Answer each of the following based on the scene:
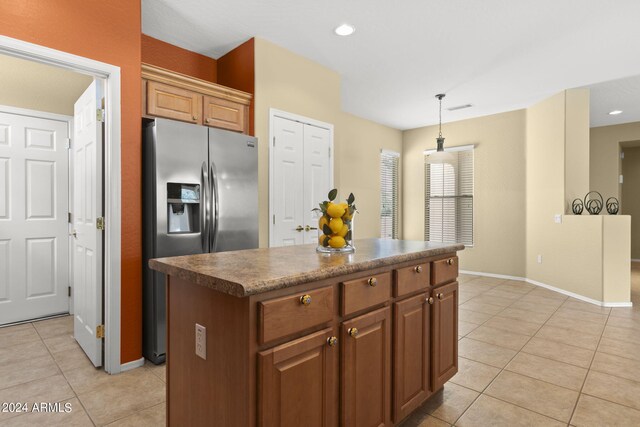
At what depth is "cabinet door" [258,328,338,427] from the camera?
1183 millimetres

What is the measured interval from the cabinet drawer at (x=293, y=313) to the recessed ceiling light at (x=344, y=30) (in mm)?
2692

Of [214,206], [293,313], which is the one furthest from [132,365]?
[293,313]

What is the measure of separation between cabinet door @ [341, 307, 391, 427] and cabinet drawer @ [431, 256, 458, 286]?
0.47 m

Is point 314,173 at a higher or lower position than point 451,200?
higher

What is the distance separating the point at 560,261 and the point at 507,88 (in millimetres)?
2543

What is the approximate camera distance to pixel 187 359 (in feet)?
4.74

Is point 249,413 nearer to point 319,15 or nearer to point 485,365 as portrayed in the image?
point 485,365

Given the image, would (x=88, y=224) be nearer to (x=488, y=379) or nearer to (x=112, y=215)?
(x=112, y=215)

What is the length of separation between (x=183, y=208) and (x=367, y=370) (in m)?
1.94

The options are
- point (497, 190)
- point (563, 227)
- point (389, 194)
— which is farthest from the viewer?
point (389, 194)

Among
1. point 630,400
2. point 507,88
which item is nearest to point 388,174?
point 507,88

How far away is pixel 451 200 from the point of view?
671cm

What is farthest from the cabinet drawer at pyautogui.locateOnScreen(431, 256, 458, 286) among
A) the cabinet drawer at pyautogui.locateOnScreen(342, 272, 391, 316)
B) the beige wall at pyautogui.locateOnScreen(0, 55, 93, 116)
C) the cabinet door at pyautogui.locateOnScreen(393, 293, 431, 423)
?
the beige wall at pyautogui.locateOnScreen(0, 55, 93, 116)

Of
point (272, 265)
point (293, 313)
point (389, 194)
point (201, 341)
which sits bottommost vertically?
point (201, 341)
